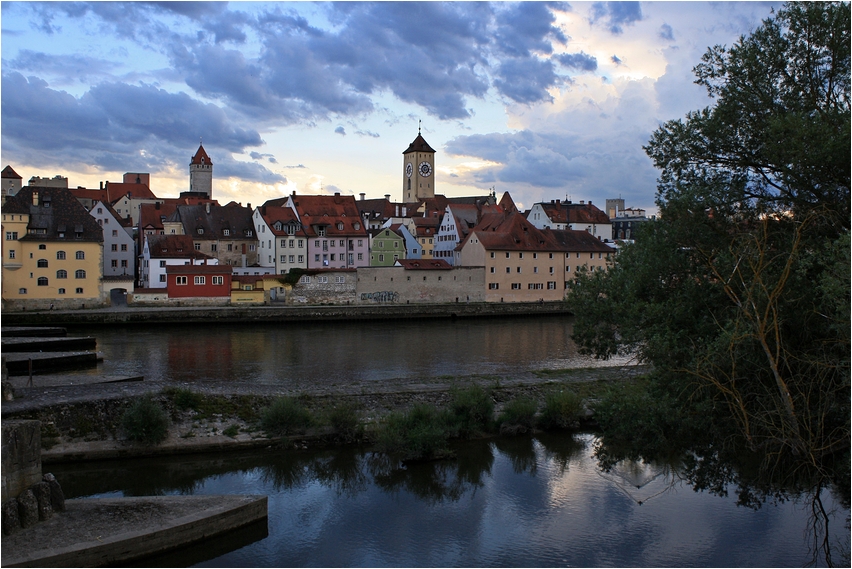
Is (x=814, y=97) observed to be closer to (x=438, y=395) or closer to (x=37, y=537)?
(x=438, y=395)

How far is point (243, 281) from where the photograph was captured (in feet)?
141

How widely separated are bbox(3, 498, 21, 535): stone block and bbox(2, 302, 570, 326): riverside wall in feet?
96.1

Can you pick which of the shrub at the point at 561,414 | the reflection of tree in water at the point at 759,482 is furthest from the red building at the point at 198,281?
the reflection of tree in water at the point at 759,482

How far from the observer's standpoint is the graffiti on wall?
45.6 metres

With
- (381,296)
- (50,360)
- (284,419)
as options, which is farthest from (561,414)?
(381,296)

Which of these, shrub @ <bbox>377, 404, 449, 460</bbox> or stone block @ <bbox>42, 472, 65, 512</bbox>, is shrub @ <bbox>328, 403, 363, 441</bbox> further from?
stone block @ <bbox>42, 472, 65, 512</bbox>

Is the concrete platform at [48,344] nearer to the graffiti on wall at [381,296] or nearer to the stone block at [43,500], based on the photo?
the stone block at [43,500]

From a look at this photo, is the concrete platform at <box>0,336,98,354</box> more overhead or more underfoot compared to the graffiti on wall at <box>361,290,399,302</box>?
more underfoot

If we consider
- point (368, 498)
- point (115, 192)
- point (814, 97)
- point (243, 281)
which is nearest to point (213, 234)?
point (243, 281)

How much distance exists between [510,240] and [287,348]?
22.2m

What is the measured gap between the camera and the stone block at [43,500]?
9.78m

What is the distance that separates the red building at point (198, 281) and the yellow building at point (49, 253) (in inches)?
146

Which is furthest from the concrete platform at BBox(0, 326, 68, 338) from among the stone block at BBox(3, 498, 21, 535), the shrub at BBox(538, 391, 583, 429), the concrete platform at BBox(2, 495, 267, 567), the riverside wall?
the stone block at BBox(3, 498, 21, 535)

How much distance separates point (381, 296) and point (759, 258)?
3823 centimetres
